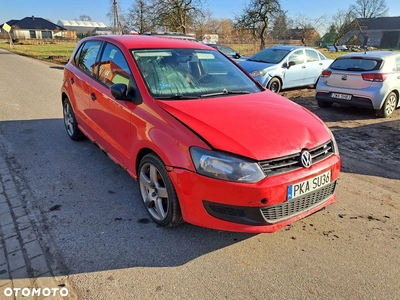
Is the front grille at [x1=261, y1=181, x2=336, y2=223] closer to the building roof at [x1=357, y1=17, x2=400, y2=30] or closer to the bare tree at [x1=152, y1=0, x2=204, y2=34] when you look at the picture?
the bare tree at [x1=152, y1=0, x2=204, y2=34]

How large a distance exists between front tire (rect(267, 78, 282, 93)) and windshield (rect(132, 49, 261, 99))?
246 inches

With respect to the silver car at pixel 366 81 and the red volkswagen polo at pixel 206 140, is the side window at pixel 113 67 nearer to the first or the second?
the red volkswagen polo at pixel 206 140

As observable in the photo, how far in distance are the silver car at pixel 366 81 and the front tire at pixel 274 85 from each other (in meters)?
2.22

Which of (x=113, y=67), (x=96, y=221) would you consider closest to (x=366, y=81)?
(x=113, y=67)

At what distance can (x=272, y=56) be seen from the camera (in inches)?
422

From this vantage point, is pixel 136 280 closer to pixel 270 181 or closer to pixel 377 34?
pixel 270 181

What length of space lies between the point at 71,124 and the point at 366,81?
6.53 meters

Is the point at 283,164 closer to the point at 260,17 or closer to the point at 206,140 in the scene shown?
the point at 206,140

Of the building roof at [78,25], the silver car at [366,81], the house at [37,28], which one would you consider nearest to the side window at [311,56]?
the silver car at [366,81]

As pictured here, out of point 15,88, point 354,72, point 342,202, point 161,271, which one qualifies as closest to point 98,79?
point 161,271

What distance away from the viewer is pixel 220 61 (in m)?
4.11

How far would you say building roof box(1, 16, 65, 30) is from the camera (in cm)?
8628

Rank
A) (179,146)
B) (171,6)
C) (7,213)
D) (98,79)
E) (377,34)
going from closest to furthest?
(179,146) < (7,213) < (98,79) < (171,6) < (377,34)

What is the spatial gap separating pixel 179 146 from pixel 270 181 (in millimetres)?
792
